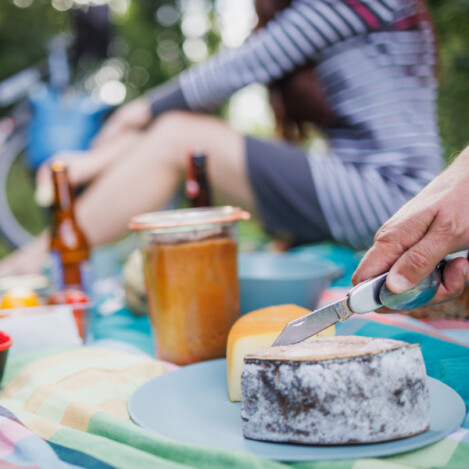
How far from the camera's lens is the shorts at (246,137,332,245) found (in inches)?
64.9

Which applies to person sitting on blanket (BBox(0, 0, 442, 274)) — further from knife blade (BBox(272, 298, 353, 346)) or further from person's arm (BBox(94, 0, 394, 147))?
knife blade (BBox(272, 298, 353, 346))

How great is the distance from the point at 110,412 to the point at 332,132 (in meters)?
1.40

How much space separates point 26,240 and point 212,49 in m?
7.03

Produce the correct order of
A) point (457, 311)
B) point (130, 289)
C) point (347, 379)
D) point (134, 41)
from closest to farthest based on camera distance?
1. point (347, 379)
2. point (457, 311)
3. point (130, 289)
4. point (134, 41)

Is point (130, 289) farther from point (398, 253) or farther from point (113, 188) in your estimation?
point (398, 253)

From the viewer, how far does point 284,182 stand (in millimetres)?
1647

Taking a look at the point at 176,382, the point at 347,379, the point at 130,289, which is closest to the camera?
the point at 347,379

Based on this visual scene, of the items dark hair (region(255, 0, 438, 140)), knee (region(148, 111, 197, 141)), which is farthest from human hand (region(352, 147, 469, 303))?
dark hair (region(255, 0, 438, 140))

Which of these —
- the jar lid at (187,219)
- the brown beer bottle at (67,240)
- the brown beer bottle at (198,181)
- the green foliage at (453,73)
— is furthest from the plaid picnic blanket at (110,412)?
the green foliage at (453,73)

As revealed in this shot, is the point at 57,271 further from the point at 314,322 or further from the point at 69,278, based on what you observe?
the point at 314,322

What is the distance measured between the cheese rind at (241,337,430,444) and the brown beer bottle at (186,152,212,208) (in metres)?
0.73

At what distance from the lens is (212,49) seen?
9.27 m

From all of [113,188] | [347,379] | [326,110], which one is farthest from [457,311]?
[113,188]

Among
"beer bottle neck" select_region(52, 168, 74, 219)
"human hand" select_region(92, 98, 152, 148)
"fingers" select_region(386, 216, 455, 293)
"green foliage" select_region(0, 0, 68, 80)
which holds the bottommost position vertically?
"fingers" select_region(386, 216, 455, 293)
